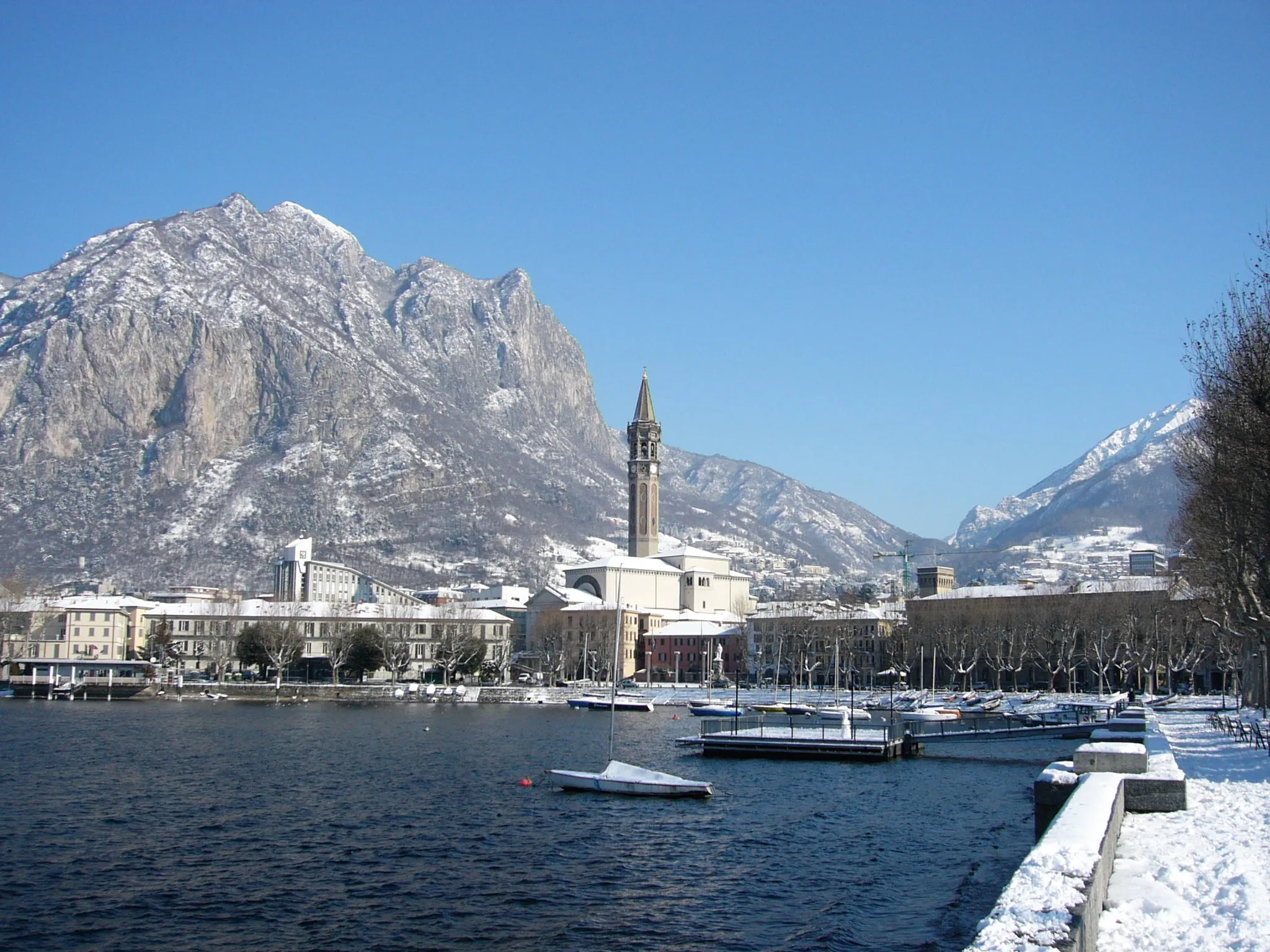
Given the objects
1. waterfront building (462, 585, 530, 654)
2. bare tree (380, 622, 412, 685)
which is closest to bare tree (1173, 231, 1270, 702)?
bare tree (380, 622, 412, 685)

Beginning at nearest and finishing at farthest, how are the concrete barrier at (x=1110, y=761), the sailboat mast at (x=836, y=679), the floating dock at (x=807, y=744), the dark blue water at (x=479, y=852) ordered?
the concrete barrier at (x=1110, y=761) < the dark blue water at (x=479, y=852) < the floating dock at (x=807, y=744) < the sailboat mast at (x=836, y=679)

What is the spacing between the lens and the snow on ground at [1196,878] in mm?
16188

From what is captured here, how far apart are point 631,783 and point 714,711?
2292 inches

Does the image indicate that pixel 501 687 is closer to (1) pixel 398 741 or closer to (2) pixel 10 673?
(2) pixel 10 673

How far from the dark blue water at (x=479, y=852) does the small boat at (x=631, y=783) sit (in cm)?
82

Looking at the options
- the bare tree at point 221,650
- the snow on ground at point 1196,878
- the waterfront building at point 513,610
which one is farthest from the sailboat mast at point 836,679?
the snow on ground at point 1196,878

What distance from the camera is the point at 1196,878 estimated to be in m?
19.0

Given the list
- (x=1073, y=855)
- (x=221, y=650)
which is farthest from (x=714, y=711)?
(x=1073, y=855)

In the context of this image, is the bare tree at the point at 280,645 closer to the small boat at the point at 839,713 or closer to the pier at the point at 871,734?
the small boat at the point at 839,713

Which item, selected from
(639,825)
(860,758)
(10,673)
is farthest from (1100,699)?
(10,673)

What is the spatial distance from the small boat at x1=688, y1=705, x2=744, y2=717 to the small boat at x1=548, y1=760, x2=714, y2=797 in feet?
172

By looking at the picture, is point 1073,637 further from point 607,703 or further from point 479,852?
point 479,852

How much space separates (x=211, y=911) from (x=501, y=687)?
109425mm

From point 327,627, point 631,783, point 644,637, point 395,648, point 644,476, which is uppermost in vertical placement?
point 644,476
